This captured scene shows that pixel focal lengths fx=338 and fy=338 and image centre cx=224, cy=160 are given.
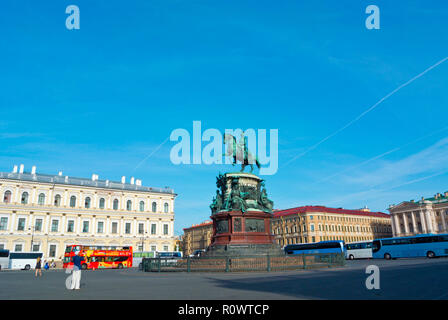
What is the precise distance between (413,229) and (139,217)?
9248 centimetres

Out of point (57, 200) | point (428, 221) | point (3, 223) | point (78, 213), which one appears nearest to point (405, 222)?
point (428, 221)

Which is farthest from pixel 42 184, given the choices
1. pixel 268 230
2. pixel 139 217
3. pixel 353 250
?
pixel 353 250

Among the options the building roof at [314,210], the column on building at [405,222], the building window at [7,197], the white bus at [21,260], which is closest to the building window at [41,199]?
the building window at [7,197]

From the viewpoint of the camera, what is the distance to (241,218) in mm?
27703

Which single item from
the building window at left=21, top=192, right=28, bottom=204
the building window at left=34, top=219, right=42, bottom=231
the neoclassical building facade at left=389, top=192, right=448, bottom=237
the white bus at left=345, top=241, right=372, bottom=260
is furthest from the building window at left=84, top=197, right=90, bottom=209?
the neoclassical building facade at left=389, top=192, right=448, bottom=237

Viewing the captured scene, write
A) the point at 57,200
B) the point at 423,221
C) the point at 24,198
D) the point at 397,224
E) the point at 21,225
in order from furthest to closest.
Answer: the point at 397,224 < the point at 423,221 < the point at 57,200 < the point at 24,198 < the point at 21,225

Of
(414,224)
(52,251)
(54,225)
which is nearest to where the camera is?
(52,251)

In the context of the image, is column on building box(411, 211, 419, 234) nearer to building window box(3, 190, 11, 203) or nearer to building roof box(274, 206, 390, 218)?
building roof box(274, 206, 390, 218)

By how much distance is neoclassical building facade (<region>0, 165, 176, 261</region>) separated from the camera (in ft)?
212

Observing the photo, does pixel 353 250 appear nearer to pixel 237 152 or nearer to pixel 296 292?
pixel 237 152

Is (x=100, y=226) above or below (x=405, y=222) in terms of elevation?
below

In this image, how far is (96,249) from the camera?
1929 inches

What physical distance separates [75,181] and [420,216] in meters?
107

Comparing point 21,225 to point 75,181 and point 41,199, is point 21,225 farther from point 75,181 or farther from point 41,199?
point 75,181
